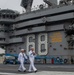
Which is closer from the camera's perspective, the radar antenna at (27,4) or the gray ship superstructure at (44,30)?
the gray ship superstructure at (44,30)

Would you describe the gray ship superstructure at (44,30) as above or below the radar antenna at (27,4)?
below

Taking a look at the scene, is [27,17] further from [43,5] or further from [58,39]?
[58,39]

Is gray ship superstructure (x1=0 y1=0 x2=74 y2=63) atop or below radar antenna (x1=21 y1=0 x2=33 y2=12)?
below

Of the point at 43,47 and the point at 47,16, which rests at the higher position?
the point at 47,16

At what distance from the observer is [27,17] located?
9019cm

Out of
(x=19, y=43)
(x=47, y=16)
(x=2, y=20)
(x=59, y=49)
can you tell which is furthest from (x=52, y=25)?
(x=2, y=20)

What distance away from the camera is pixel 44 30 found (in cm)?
8275

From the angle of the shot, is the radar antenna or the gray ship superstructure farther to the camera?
the radar antenna

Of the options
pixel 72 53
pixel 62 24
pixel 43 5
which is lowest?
pixel 72 53

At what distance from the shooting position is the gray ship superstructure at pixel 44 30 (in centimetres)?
7806

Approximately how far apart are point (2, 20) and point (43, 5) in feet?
54.4

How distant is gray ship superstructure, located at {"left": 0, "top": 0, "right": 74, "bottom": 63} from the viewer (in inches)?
3073

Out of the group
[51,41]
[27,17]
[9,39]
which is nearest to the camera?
[51,41]

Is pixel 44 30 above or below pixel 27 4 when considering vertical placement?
below
